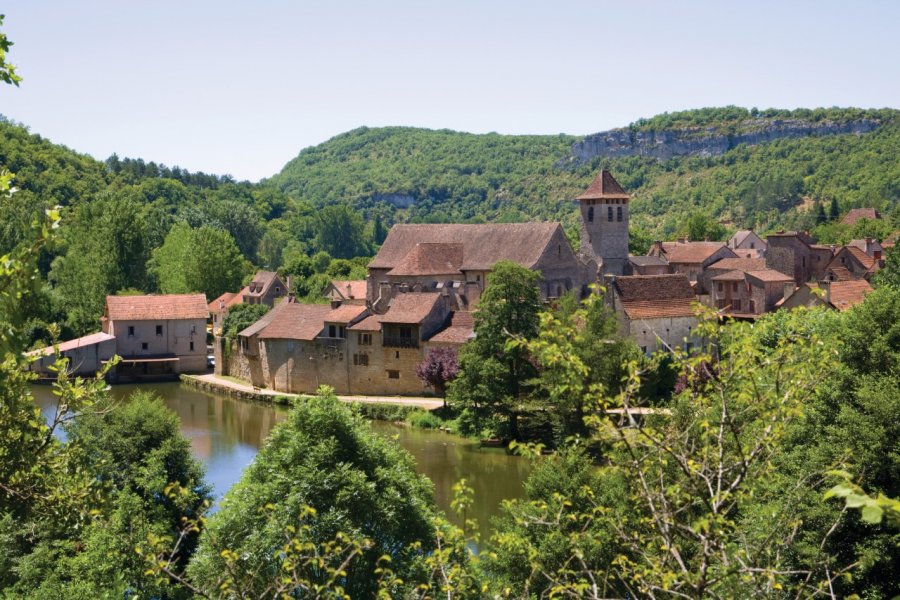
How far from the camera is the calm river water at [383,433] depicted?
34.5m

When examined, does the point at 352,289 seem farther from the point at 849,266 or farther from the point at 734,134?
the point at 734,134

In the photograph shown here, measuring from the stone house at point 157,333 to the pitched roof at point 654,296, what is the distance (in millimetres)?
24910

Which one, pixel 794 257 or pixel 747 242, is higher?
pixel 794 257

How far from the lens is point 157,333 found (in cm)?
6169

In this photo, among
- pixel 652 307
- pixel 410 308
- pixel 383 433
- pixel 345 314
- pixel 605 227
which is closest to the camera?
pixel 383 433

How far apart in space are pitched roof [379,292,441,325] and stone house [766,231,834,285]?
77.1 feet

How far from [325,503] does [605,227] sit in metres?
49.5

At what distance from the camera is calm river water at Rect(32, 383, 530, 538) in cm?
3453

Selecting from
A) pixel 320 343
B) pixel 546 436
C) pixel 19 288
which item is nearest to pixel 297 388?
pixel 320 343

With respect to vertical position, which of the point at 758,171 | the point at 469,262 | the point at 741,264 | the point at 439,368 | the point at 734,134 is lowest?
the point at 439,368

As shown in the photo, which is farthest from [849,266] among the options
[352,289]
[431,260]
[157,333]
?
[157,333]

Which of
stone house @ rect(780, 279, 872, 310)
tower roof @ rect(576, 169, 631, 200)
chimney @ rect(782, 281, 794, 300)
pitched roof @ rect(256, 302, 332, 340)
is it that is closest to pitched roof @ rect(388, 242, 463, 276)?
pitched roof @ rect(256, 302, 332, 340)

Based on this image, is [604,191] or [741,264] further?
[604,191]

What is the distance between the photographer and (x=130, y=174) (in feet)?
461
